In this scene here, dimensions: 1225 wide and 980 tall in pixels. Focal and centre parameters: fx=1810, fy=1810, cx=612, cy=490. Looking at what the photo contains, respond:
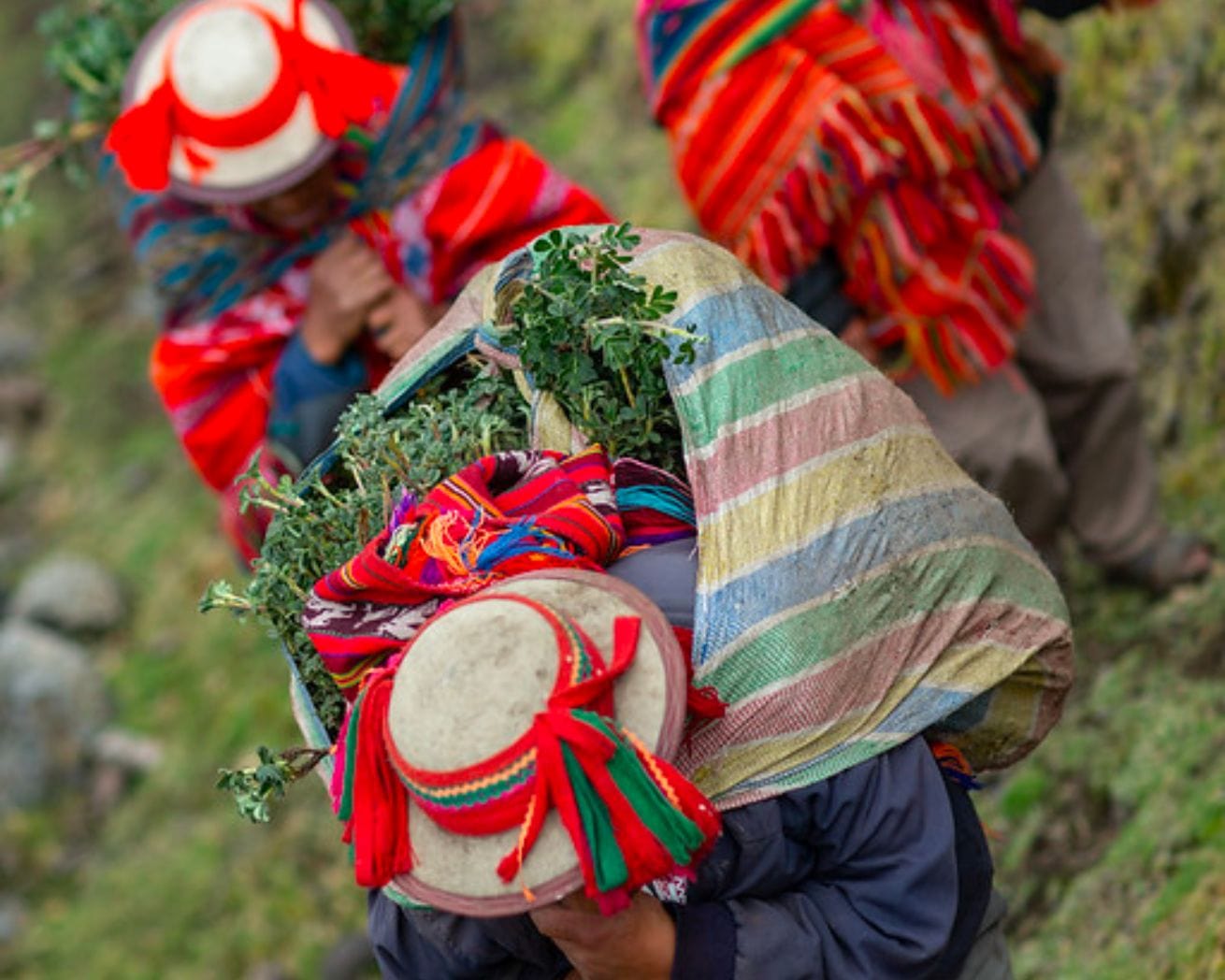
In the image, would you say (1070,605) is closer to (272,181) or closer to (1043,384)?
(1043,384)

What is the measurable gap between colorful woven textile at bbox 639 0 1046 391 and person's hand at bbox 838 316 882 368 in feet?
0.08

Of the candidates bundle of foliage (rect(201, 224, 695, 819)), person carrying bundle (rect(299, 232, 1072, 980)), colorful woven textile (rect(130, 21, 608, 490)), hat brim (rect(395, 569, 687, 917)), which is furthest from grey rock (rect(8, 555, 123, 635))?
hat brim (rect(395, 569, 687, 917))

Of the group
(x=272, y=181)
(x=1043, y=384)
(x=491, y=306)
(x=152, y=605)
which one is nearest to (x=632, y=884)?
(x=491, y=306)

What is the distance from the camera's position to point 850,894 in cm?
221

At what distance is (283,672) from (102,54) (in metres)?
3.29

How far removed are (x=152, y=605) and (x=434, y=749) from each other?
6.67 metres

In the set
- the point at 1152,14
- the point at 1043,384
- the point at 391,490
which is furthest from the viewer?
the point at 1152,14

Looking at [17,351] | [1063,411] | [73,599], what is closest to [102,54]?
[1063,411]

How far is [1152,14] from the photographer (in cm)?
552

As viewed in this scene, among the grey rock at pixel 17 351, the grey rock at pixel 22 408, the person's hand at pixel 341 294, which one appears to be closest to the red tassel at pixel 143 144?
the person's hand at pixel 341 294

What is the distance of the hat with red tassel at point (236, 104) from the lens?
366cm

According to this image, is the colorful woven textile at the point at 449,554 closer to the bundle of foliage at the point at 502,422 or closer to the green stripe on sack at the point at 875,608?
the bundle of foliage at the point at 502,422

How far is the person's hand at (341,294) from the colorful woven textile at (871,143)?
0.83m

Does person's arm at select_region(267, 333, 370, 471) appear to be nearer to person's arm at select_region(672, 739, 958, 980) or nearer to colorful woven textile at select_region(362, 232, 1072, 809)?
colorful woven textile at select_region(362, 232, 1072, 809)
